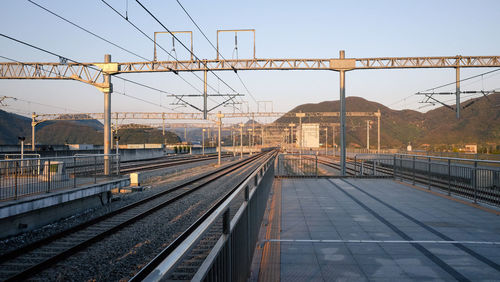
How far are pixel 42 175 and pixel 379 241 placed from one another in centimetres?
936

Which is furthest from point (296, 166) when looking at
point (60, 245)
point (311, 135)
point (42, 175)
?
point (311, 135)

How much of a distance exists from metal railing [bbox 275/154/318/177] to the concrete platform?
30.1ft

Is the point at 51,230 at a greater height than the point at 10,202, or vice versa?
the point at 10,202

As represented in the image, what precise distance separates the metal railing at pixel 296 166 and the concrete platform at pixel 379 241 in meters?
9.18

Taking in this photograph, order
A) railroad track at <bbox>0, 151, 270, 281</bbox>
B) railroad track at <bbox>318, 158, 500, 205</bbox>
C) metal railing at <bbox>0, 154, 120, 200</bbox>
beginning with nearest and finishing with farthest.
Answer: railroad track at <bbox>0, 151, 270, 281</bbox>
metal railing at <bbox>0, 154, 120, 200</bbox>
railroad track at <bbox>318, 158, 500, 205</bbox>

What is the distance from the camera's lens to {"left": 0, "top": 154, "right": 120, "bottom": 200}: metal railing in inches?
385

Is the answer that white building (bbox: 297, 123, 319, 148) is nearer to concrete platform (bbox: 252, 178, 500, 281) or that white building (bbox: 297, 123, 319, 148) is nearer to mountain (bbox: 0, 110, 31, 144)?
concrete platform (bbox: 252, 178, 500, 281)

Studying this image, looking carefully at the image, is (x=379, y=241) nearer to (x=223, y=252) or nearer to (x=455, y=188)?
(x=223, y=252)

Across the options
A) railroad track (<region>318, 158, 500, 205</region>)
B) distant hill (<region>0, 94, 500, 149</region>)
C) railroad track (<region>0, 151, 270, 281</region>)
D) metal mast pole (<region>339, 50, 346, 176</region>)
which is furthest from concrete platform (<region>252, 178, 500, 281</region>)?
distant hill (<region>0, 94, 500, 149</region>)

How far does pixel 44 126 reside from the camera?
622 ft

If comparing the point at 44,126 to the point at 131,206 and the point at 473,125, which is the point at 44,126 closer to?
the point at 473,125

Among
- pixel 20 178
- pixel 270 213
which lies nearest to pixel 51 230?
pixel 20 178

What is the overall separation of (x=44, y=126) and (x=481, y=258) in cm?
21221

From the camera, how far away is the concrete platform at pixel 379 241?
5281 mm
